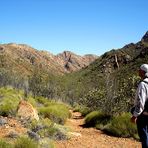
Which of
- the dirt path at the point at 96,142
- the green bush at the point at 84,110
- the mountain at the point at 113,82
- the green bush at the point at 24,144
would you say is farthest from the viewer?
the green bush at the point at 84,110

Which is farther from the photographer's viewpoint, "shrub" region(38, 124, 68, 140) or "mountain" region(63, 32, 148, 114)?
"mountain" region(63, 32, 148, 114)

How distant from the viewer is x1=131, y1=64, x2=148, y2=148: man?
7.32 metres

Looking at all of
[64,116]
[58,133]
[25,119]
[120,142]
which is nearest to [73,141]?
[58,133]

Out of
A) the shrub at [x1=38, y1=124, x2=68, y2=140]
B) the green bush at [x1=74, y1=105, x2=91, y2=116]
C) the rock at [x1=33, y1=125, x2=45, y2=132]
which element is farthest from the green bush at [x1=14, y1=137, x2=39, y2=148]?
the green bush at [x1=74, y1=105, x2=91, y2=116]

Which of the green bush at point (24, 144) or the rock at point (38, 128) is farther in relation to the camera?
the rock at point (38, 128)

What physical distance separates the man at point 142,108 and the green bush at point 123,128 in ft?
21.1

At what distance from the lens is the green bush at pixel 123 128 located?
14219 millimetres

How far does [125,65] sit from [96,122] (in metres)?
144

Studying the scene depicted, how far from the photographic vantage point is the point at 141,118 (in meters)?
7.55

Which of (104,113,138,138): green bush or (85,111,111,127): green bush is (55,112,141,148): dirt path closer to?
(104,113,138,138): green bush

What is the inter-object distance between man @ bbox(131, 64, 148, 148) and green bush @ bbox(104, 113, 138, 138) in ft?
21.1

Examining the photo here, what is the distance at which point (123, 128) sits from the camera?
14.5 m

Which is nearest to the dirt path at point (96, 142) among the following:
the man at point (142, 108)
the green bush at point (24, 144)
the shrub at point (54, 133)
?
the shrub at point (54, 133)

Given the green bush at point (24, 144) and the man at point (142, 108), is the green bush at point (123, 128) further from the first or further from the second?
the man at point (142, 108)
